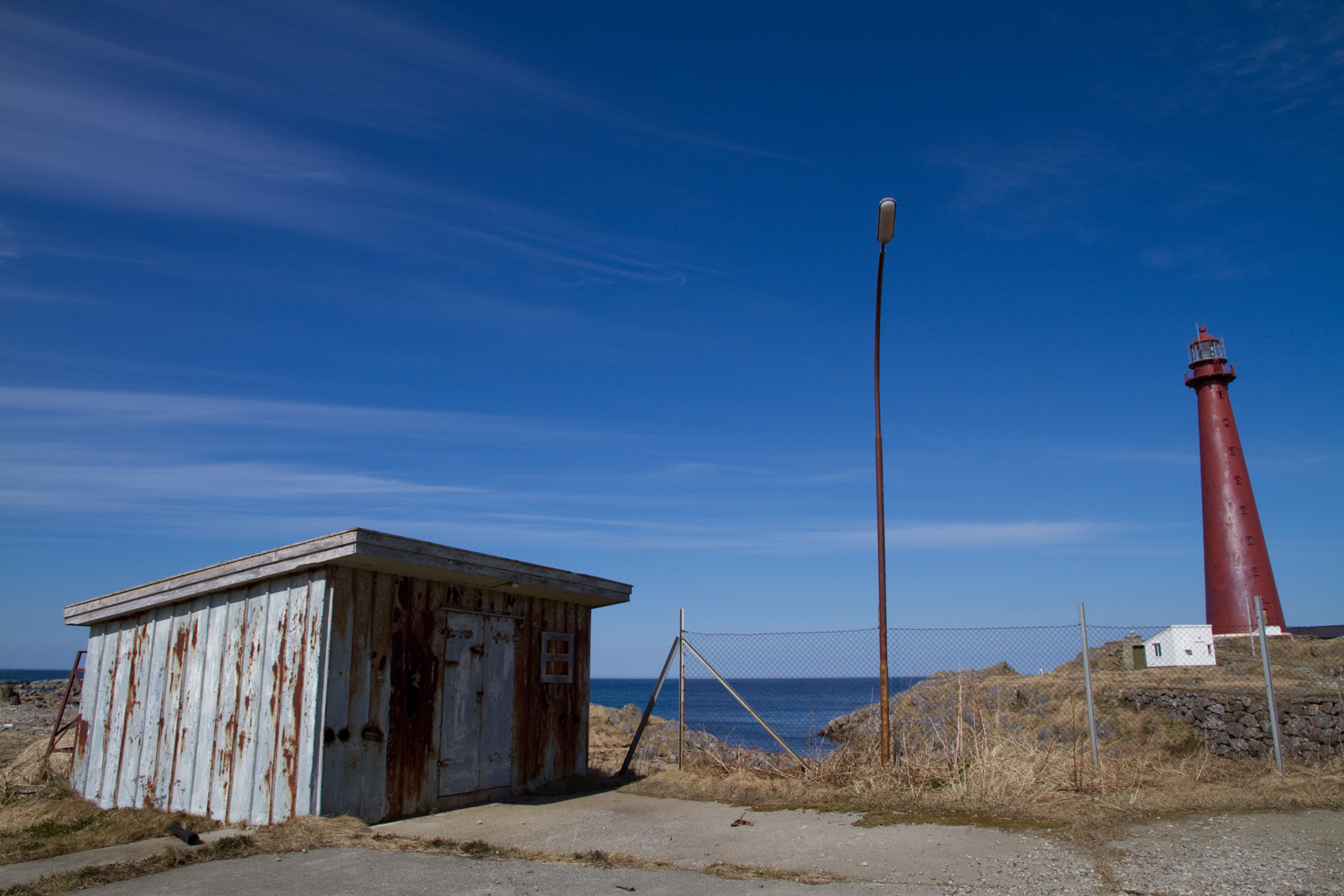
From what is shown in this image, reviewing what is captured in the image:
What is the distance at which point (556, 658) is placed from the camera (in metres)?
10.8

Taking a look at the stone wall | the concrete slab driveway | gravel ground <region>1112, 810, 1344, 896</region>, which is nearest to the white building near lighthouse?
the stone wall

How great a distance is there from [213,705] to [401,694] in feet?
6.44

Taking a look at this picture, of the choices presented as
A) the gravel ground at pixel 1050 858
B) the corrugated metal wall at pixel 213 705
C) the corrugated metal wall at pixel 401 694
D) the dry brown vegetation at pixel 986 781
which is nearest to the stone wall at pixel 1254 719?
the dry brown vegetation at pixel 986 781

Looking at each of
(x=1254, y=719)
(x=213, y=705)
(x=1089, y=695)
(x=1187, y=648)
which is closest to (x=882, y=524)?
(x=1089, y=695)

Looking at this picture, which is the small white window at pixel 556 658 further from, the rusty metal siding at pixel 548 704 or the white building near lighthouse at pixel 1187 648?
the white building near lighthouse at pixel 1187 648

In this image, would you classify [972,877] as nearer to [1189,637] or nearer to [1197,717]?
[1197,717]

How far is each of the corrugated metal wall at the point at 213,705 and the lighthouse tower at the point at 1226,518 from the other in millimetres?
Result: 29704

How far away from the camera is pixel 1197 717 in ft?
64.6

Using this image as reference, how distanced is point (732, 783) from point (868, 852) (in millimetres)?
3449

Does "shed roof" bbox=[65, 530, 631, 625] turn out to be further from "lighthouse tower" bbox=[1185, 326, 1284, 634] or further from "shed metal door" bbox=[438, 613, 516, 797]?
"lighthouse tower" bbox=[1185, 326, 1284, 634]

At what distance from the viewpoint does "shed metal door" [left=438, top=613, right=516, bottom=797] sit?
358 inches

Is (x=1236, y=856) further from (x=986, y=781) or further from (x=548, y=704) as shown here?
(x=548, y=704)

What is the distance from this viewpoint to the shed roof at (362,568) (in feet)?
25.7

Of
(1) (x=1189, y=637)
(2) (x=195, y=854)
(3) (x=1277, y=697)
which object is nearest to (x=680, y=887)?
(2) (x=195, y=854)
